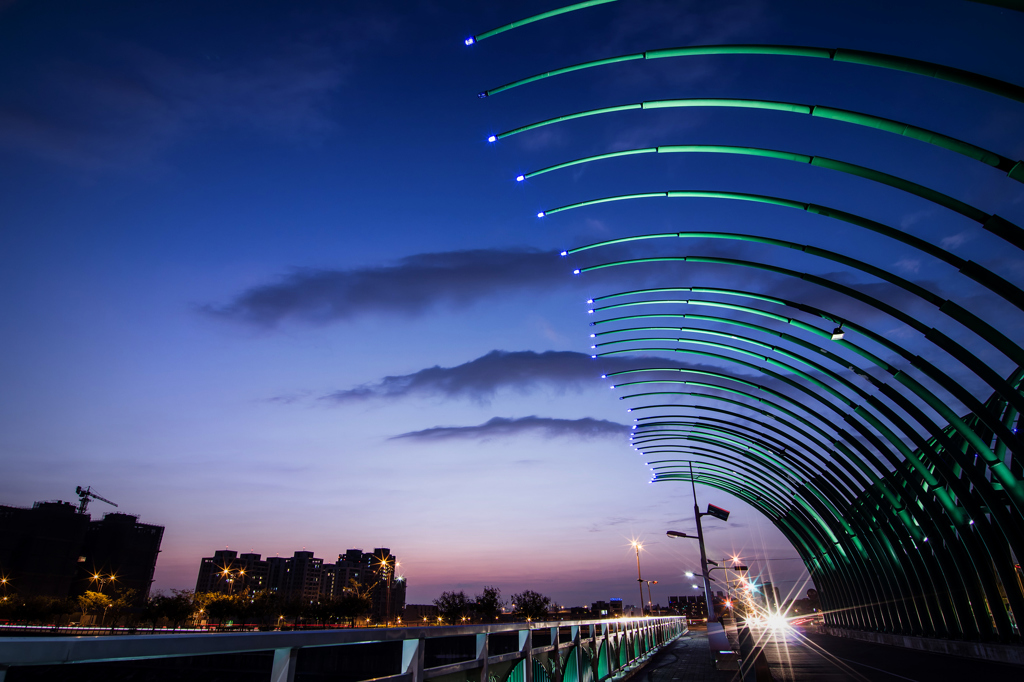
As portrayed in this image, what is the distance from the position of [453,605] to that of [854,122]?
106m

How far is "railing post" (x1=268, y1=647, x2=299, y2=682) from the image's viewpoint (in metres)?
2.71

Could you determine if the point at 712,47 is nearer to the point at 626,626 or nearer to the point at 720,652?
the point at 720,652

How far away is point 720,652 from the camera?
496 inches

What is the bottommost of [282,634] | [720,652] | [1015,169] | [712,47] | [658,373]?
[720,652]

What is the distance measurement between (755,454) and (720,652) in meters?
23.9

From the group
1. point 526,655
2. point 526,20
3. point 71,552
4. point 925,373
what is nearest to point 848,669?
point 925,373

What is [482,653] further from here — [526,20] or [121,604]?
[121,604]

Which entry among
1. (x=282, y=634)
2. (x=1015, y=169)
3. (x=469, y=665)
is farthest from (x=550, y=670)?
(x=1015, y=169)

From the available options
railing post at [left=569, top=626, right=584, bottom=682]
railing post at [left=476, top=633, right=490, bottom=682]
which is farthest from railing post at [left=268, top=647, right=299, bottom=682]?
railing post at [left=569, top=626, right=584, bottom=682]

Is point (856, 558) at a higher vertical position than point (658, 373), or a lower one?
lower

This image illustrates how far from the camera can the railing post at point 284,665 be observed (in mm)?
2711

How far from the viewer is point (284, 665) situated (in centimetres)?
274

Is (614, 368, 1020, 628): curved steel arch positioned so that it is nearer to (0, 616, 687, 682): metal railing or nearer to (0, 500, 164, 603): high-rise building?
(0, 616, 687, 682): metal railing

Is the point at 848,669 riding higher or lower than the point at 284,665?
lower
